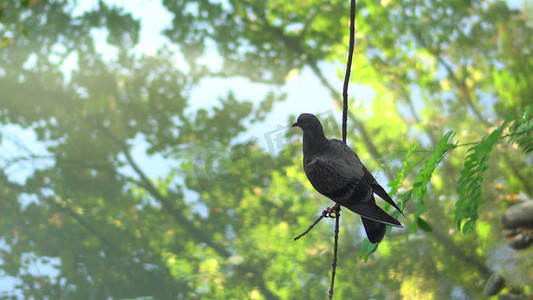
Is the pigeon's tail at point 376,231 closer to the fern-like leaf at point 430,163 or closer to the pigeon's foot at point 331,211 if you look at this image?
the pigeon's foot at point 331,211

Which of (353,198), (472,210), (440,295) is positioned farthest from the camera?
(440,295)

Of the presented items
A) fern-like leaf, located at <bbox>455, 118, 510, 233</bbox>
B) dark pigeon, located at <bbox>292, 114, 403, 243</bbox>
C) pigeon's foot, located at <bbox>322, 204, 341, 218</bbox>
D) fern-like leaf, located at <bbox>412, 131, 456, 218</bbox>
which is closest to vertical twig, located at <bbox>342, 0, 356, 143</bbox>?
dark pigeon, located at <bbox>292, 114, 403, 243</bbox>

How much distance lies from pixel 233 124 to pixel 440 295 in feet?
12.6

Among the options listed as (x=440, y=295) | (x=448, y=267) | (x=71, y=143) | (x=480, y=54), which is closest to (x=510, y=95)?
(x=480, y=54)

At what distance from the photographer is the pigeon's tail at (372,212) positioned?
118cm

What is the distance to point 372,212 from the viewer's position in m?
1.23

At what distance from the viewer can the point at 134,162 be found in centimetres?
652

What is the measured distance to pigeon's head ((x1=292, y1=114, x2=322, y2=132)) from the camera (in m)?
1.25

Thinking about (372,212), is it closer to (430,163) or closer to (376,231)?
(376,231)

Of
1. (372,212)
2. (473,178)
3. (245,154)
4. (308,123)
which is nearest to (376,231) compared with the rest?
(372,212)

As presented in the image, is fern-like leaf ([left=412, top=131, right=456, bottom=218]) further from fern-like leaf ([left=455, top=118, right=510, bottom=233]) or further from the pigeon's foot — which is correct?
the pigeon's foot

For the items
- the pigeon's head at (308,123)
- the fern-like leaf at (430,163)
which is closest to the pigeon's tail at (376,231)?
the pigeon's head at (308,123)

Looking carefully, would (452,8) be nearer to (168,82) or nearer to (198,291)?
(168,82)

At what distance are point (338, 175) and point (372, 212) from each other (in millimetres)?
144
